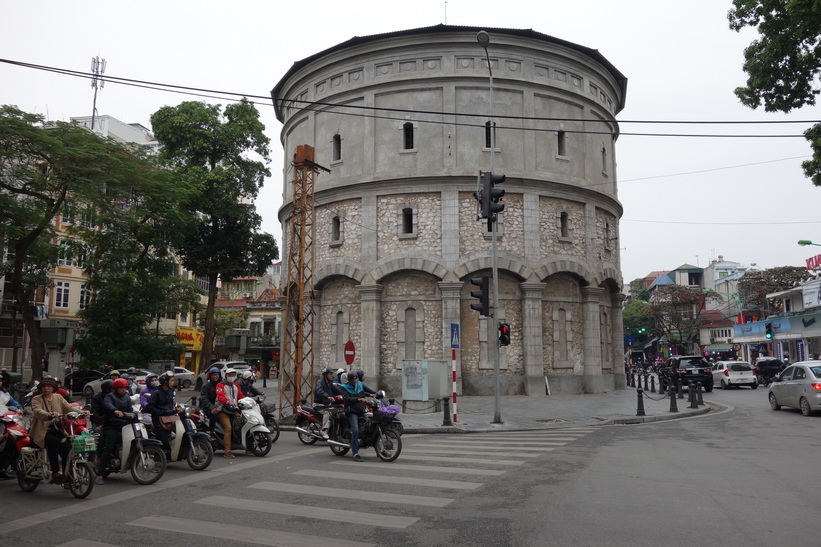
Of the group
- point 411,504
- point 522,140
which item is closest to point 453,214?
point 522,140

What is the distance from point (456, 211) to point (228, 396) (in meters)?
16.7

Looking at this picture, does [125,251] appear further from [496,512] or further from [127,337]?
[496,512]

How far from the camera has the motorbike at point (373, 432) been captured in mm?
10805

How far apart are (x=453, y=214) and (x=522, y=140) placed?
A: 15.5ft

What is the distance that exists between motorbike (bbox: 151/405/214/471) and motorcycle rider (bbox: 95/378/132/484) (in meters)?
1.17

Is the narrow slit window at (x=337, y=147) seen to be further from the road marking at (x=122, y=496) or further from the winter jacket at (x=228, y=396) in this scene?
the road marking at (x=122, y=496)

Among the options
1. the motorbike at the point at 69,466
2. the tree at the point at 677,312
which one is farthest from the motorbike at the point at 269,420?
the tree at the point at 677,312

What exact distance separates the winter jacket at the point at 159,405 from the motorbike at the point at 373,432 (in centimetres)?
295

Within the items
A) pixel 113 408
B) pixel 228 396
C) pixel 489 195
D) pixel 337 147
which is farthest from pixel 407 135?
pixel 113 408

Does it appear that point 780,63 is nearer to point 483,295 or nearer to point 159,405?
point 483,295

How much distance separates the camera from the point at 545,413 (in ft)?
64.2

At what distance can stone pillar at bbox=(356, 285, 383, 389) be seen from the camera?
86.2 feet

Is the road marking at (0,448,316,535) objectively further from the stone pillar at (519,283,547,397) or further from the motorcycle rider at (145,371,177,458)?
the stone pillar at (519,283,547,397)

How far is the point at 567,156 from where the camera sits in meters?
28.8
